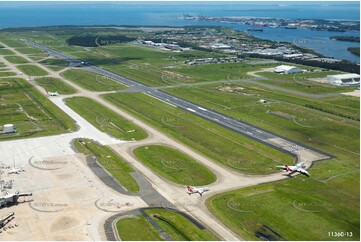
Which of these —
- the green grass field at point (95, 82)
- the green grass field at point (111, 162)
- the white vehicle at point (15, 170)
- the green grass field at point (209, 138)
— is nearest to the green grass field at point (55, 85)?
the green grass field at point (95, 82)

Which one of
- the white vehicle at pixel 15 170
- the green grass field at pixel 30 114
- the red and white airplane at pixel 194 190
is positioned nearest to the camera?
the red and white airplane at pixel 194 190

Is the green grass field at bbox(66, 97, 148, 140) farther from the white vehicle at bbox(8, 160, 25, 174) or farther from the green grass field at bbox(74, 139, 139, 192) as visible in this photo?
the white vehicle at bbox(8, 160, 25, 174)

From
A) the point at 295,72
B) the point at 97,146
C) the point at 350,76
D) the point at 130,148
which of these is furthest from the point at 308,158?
the point at 295,72

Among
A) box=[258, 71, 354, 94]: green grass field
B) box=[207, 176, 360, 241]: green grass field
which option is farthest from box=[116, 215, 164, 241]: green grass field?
box=[258, 71, 354, 94]: green grass field

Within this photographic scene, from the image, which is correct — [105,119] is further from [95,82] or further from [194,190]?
[95,82]

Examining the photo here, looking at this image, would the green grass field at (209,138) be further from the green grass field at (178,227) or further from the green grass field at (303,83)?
the green grass field at (303,83)
